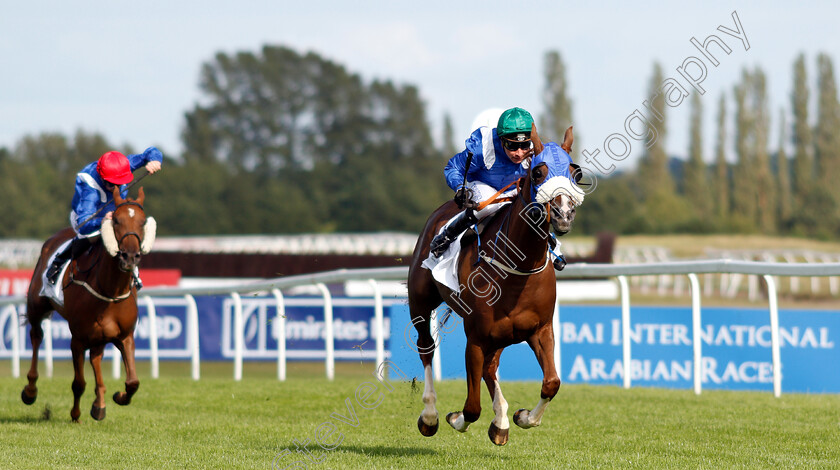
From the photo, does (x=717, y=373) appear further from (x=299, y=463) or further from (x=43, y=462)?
(x=43, y=462)

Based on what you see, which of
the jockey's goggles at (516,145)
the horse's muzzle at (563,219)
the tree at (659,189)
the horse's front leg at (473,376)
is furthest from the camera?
the tree at (659,189)

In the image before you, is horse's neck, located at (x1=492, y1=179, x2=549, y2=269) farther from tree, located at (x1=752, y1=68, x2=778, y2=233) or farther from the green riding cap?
tree, located at (x1=752, y1=68, x2=778, y2=233)

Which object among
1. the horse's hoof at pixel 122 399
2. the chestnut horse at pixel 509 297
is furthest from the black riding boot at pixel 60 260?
the chestnut horse at pixel 509 297

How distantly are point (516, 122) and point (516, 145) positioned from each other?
0.60 feet

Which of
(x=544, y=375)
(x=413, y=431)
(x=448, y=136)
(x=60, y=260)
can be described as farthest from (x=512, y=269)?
(x=448, y=136)

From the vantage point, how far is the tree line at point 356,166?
51625mm

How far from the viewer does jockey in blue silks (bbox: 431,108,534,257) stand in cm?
577

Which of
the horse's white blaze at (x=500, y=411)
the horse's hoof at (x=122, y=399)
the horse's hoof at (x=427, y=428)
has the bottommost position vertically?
the horse's hoof at (x=122, y=399)

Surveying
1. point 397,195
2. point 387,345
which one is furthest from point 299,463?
point 397,195

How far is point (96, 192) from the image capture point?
24.8 feet

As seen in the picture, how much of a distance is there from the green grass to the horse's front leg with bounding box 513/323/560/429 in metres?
0.22

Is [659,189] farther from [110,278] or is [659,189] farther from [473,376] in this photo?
[473,376]

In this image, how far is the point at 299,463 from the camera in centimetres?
543

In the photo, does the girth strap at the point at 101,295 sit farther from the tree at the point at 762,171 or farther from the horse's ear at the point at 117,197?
the tree at the point at 762,171
